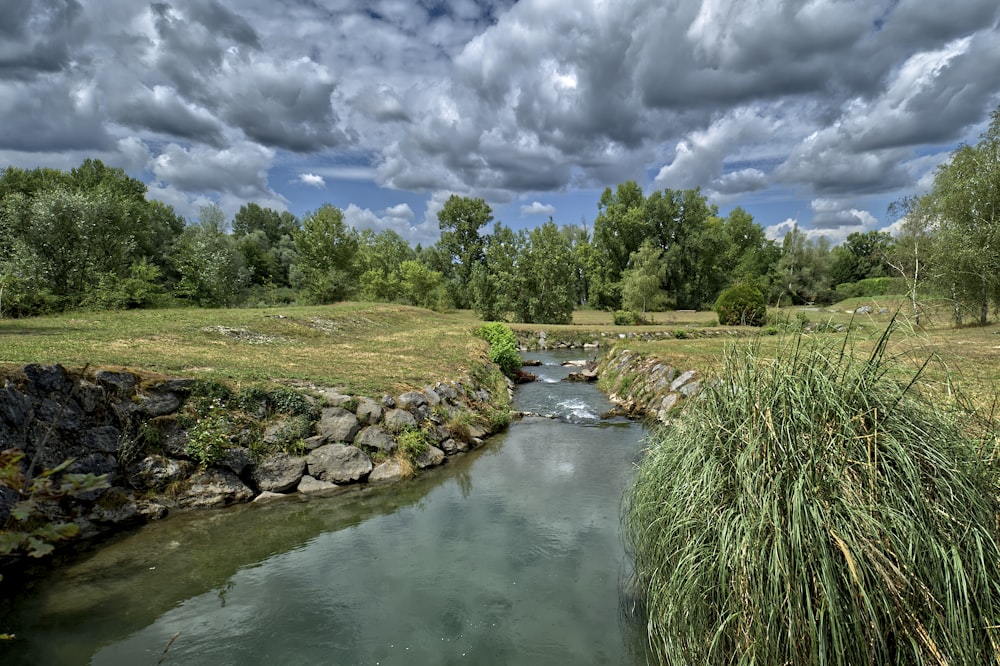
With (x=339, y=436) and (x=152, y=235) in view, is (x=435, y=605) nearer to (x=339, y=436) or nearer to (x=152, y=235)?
(x=339, y=436)

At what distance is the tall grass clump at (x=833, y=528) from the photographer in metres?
3.38

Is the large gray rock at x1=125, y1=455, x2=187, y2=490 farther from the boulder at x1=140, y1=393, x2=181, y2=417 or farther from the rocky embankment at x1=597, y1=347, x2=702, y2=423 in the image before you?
the rocky embankment at x1=597, y1=347, x2=702, y2=423

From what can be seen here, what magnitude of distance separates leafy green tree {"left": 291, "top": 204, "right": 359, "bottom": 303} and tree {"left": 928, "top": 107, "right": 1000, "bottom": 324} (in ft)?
141

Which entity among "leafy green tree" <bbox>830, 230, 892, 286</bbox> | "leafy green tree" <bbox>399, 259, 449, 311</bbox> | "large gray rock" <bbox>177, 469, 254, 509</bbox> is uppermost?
"leafy green tree" <bbox>830, 230, 892, 286</bbox>

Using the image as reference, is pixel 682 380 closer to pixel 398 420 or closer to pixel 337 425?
pixel 398 420

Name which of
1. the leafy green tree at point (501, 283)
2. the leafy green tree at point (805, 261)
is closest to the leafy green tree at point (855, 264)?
the leafy green tree at point (805, 261)

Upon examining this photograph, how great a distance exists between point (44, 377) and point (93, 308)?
19008mm

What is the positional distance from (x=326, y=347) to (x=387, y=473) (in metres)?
10.8

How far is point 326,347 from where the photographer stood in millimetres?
19875

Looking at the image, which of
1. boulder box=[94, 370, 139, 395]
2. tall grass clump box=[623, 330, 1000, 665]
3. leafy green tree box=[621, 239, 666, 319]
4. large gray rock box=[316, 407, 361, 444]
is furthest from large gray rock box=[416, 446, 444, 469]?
leafy green tree box=[621, 239, 666, 319]

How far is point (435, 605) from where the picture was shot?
6.09m

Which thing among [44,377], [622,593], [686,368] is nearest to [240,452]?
[44,377]

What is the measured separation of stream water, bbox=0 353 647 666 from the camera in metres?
5.36

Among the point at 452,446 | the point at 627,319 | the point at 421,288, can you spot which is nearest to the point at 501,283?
the point at 421,288
